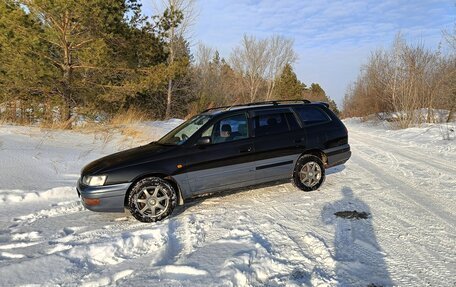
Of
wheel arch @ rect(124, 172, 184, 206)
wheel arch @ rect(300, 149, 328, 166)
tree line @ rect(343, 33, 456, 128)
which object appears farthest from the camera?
tree line @ rect(343, 33, 456, 128)

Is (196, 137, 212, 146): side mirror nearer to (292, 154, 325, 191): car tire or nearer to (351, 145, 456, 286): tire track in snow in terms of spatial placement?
(292, 154, 325, 191): car tire

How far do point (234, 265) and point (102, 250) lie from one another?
158 centimetres

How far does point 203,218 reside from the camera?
201 inches

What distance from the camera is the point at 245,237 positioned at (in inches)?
168

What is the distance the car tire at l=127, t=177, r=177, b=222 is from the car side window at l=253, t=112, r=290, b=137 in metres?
1.89

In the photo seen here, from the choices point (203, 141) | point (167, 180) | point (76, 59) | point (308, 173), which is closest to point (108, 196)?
point (167, 180)

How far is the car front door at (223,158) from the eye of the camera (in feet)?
18.1

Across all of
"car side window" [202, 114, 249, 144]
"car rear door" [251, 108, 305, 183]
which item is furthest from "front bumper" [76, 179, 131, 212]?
"car rear door" [251, 108, 305, 183]

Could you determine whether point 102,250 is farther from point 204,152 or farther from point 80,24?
point 80,24

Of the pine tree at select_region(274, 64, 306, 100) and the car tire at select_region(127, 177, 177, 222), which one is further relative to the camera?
the pine tree at select_region(274, 64, 306, 100)

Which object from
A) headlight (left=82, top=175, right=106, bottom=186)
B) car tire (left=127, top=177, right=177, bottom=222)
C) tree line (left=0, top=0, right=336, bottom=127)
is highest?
tree line (left=0, top=0, right=336, bottom=127)

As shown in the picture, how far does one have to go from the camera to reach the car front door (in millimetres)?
5504

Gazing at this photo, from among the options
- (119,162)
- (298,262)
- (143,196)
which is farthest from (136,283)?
(119,162)

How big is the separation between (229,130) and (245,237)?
2173 millimetres
